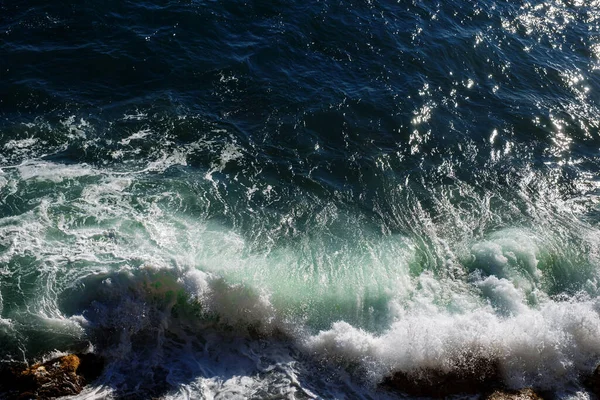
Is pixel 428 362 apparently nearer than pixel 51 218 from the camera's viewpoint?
Yes

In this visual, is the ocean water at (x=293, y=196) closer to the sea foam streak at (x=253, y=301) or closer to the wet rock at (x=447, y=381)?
the sea foam streak at (x=253, y=301)

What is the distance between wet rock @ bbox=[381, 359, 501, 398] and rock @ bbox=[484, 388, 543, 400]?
11.2 inches

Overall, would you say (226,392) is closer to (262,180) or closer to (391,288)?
(391,288)

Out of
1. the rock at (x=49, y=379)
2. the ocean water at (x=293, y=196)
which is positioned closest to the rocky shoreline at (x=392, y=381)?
the rock at (x=49, y=379)

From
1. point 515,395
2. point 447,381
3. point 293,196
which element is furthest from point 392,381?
point 293,196

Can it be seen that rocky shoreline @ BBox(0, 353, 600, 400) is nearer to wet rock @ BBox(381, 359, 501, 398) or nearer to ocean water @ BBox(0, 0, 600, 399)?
wet rock @ BBox(381, 359, 501, 398)

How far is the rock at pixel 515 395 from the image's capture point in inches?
435

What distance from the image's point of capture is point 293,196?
15086 mm

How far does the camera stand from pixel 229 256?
42.6 ft

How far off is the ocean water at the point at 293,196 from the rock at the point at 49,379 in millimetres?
322

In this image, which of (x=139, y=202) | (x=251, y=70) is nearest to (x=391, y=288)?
(x=139, y=202)

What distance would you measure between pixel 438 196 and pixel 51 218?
35.5ft

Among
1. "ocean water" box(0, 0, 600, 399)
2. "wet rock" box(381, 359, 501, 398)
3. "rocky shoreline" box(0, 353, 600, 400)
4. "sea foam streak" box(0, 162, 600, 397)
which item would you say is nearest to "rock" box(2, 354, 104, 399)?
"rocky shoreline" box(0, 353, 600, 400)

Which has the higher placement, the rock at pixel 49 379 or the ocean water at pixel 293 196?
the ocean water at pixel 293 196
